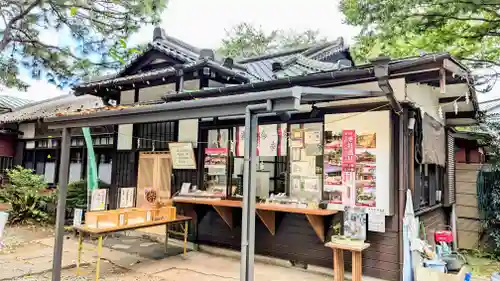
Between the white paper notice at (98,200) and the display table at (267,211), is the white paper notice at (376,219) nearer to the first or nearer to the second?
the display table at (267,211)

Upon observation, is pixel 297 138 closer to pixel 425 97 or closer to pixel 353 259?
pixel 353 259

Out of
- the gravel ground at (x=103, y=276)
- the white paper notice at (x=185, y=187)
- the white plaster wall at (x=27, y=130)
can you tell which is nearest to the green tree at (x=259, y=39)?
the white plaster wall at (x=27, y=130)

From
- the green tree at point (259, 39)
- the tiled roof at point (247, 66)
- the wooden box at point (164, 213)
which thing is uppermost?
the green tree at point (259, 39)

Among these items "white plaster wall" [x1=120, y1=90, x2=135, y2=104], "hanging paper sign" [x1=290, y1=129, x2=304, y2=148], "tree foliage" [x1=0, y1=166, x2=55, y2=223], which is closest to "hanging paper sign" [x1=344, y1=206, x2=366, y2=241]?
"hanging paper sign" [x1=290, y1=129, x2=304, y2=148]

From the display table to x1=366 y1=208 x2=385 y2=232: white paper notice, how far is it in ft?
1.74

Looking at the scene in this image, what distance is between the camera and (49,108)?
14.1 meters

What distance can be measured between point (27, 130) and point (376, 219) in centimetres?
1301

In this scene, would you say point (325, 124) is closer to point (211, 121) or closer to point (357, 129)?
point (357, 129)

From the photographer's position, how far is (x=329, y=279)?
18.1 ft

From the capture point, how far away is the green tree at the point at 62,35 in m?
7.56

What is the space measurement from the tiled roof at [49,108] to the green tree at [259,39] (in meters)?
12.3

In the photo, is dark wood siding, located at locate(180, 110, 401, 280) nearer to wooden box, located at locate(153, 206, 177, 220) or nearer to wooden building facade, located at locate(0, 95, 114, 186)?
wooden box, located at locate(153, 206, 177, 220)

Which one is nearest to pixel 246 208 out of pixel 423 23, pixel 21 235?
pixel 423 23

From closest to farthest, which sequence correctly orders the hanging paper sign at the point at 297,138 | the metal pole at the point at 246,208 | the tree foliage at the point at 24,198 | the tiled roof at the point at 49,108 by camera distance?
the metal pole at the point at 246,208 < the hanging paper sign at the point at 297,138 < the tree foliage at the point at 24,198 < the tiled roof at the point at 49,108
